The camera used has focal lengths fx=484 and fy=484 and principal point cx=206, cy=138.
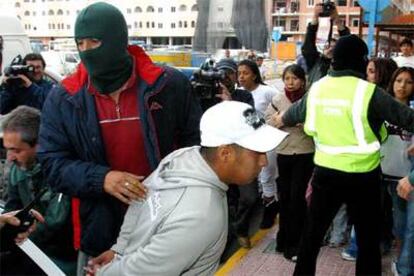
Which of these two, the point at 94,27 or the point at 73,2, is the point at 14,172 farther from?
the point at 73,2

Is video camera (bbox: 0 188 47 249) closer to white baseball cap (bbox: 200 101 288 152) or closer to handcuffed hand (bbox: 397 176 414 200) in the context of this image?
white baseball cap (bbox: 200 101 288 152)

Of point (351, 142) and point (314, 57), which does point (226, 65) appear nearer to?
point (314, 57)

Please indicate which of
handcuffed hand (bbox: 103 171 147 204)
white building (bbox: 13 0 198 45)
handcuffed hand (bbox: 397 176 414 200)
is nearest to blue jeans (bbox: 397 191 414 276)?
handcuffed hand (bbox: 397 176 414 200)

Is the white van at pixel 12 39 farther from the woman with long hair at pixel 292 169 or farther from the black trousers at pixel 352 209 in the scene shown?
the black trousers at pixel 352 209

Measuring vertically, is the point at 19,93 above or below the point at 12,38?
below

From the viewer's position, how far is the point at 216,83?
335cm

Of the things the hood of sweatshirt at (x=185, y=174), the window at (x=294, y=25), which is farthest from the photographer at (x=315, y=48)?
the window at (x=294, y=25)

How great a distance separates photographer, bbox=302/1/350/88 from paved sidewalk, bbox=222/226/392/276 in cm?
159

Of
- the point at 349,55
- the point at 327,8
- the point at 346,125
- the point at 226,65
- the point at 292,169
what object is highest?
the point at 327,8

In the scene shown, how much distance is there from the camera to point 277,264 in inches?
158

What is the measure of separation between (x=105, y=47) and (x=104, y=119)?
304 mm

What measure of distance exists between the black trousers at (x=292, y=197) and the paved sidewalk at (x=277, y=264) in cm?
12

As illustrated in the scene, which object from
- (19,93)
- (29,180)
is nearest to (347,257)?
(29,180)

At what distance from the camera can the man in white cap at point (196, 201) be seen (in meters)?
1.53
